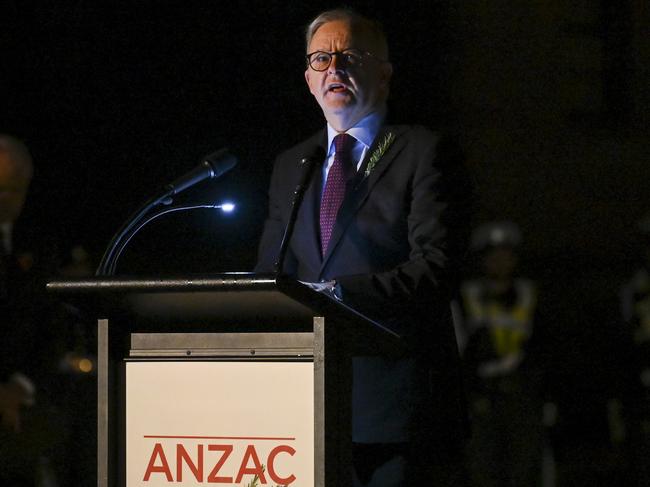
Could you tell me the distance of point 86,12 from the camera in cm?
513

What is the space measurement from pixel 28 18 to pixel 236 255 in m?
1.53

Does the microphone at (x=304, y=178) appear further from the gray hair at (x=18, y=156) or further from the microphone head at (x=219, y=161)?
the gray hair at (x=18, y=156)

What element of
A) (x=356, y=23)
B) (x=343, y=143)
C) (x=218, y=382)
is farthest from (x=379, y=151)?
(x=218, y=382)

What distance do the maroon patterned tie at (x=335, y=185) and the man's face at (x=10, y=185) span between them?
1298mm

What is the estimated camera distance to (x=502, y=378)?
5832 millimetres

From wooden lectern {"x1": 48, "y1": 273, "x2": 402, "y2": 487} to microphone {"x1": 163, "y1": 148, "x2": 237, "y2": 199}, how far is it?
1.23 feet

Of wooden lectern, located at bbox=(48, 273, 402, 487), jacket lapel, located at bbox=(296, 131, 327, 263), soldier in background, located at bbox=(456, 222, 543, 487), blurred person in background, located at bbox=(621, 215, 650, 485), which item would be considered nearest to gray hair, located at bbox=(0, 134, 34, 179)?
jacket lapel, located at bbox=(296, 131, 327, 263)

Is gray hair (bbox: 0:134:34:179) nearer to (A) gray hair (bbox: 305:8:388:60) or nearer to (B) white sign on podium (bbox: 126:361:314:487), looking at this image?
(A) gray hair (bbox: 305:8:388:60)

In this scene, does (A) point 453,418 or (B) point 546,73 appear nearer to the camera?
(A) point 453,418

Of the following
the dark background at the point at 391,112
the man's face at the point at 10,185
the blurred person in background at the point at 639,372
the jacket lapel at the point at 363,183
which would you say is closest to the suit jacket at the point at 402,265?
the jacket lapel at the point at 363,183

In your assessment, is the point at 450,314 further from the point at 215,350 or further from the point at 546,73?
the point at 546,73

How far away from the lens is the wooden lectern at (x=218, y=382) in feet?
5.78

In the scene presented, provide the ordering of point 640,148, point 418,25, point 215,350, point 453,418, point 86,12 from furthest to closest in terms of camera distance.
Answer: point 640,148 < point 418,25 < point 86,12 < point 453,418 < point 215,350

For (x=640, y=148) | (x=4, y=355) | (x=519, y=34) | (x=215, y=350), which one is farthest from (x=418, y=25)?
(x=215, y=350)
